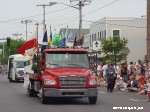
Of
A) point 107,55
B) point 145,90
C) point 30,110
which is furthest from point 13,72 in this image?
point 30,110

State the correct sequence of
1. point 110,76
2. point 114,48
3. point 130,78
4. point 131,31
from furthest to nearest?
point 131,31
point 114,48
point 130,78
point 110,76

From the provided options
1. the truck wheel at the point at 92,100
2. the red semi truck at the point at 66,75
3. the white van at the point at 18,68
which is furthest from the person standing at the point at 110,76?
the white van at the point at 18,68

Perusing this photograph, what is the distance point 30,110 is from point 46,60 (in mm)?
3490

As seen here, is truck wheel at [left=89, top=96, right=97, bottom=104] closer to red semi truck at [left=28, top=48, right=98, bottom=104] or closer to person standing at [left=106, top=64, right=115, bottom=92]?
red semi truck at [left=28, top=48, right=98, bottom=104]

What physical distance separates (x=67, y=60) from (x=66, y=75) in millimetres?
1244

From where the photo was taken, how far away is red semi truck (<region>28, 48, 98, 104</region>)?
18.9 metres

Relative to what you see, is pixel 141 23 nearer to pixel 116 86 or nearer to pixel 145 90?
pixel 116 86

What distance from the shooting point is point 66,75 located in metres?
18.9

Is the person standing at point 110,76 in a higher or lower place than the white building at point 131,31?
lower

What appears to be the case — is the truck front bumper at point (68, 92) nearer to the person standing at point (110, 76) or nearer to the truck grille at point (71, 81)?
the truck grille at point (71, 81)

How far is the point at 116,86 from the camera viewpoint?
30547 mm

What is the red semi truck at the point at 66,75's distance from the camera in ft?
62.1

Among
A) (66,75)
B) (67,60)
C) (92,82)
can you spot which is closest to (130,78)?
(67,60)

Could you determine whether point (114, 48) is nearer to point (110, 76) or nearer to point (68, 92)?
point (110, 76)
